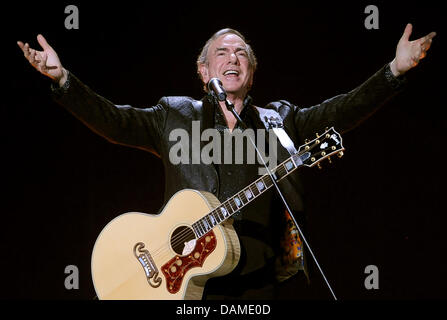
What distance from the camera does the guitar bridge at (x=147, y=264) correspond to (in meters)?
2.44

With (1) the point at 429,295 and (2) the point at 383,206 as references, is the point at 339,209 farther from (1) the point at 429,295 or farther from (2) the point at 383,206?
(1) the point at 429,295

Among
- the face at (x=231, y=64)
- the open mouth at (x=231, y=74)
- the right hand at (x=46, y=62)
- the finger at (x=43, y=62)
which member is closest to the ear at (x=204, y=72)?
the face at (x=231, y=64)

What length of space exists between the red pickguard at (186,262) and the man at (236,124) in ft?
0.62

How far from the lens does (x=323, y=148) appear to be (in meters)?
2.23

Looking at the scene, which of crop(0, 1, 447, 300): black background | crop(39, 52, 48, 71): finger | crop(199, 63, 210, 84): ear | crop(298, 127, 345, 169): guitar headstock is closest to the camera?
crop(298, 127, 345, 169): guitar headstock

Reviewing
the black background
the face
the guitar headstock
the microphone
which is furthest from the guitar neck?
the black background

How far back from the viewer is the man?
8.15ft

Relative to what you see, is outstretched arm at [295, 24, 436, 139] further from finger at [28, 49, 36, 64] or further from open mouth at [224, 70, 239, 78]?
finger at [28, 49, 36, 64]

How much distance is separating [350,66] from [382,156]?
631 millimetres

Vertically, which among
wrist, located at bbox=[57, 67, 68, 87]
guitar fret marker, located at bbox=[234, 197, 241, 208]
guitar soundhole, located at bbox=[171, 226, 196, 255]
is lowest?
guitar soundhole, located at bbox=[171, 226, 196, 255]

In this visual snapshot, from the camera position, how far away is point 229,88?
2799 mm

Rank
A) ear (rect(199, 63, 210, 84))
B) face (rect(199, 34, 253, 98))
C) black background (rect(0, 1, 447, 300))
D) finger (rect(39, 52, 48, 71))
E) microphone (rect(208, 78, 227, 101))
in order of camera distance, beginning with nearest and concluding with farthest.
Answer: microphone (rect(208, 78, 227, 101)) → finger (rect(39, 52, 48, 71)) → face (rect(199, 34, 253, 98)) → ear (rect(199, 63, 210, 84)) → black background (rect(0, 1, 447, 300))

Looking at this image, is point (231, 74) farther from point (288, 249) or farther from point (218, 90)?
point (288, 249)

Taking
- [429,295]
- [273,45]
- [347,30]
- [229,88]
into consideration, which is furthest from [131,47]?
[429,295]
